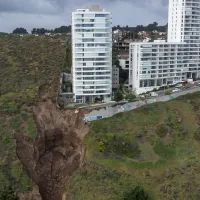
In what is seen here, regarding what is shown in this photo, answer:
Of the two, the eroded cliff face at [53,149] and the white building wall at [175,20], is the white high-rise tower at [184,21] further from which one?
the eroded cliff face at [53,149]

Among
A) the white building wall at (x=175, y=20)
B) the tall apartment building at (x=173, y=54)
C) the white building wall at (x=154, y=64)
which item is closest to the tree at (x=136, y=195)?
the white building wall at (x=154, y=64)

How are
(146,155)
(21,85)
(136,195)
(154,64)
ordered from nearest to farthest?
1. (136,195)
2. (146,155)
3. (21,85)
4. (154,64)

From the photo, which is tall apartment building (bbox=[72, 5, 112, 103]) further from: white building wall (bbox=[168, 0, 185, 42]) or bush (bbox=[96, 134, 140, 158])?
white building wall (bbox=[168, 0, 185, 42])

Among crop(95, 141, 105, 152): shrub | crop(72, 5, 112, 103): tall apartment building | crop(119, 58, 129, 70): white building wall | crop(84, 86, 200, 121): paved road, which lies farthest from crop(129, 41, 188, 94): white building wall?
crop(95, 141, 105, 152): shrub

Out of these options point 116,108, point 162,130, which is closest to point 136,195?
point 162,130

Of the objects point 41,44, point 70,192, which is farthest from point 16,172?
point 41,44

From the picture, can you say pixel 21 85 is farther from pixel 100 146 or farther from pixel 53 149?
pixel 100 146

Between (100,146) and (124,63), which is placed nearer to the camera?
(100,146)
